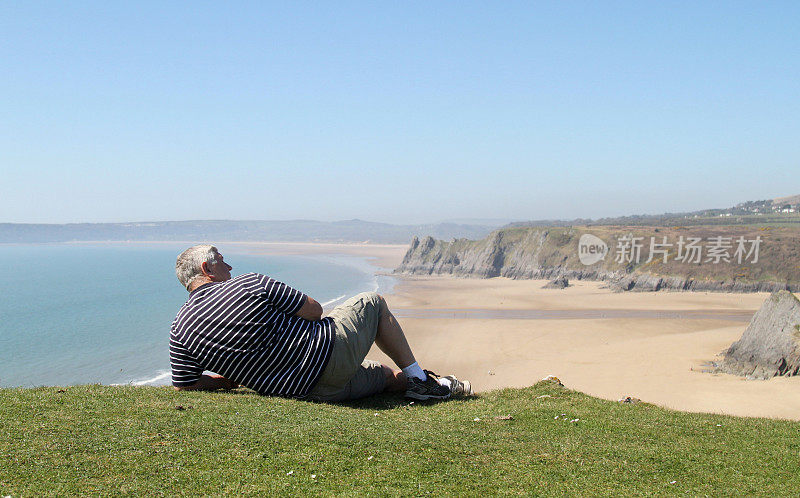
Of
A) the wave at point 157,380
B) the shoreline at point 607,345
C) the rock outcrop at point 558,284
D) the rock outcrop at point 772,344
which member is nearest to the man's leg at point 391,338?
the shoreline at point 607,345

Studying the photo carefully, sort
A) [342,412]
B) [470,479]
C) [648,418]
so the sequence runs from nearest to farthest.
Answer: [470,479] → [342,412] → [648,418]

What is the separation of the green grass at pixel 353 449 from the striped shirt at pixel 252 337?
264 mm

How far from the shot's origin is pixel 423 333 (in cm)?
3444

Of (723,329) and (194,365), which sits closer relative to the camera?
(194,365)

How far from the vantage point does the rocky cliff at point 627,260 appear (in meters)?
54.3

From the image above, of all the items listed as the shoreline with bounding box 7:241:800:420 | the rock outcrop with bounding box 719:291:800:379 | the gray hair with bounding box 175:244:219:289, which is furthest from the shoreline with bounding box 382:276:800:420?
the gray hair with bounding box 175:244:219:289

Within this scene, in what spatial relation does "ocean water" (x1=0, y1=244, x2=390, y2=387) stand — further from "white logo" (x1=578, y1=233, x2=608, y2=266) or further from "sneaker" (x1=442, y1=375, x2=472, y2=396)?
"white logo" (x1=578, y1=233, x2=608, y2=266)

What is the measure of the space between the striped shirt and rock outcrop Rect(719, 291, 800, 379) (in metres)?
21.6

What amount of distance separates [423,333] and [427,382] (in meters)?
28.1

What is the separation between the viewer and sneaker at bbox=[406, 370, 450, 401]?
6.46 metres

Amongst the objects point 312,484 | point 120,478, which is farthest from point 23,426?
point 312,484

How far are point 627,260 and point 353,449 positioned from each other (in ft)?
220

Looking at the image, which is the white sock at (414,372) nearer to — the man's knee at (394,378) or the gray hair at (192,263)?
the man's knee at (394,378)

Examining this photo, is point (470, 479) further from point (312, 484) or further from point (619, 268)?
point (619, 268)
